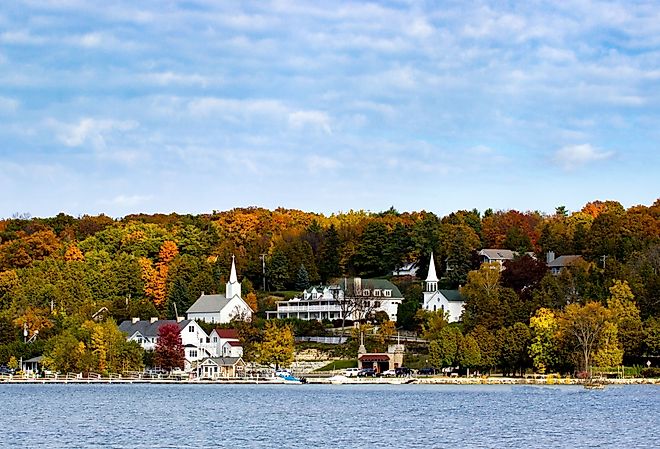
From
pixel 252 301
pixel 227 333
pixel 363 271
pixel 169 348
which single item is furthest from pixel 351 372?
pixel 363 271

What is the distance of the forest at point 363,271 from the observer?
8938 cm

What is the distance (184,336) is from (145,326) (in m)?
4.11

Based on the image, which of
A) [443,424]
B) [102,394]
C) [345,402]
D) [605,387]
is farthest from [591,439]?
[102,394]

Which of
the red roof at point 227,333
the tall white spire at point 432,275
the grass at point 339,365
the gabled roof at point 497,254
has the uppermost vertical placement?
the gabled roof at point 497,254

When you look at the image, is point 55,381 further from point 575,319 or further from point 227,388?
point 575,319

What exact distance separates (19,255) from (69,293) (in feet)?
47.8

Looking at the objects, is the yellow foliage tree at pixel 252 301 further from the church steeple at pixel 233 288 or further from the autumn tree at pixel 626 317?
the autumn tree at pixel 626 317

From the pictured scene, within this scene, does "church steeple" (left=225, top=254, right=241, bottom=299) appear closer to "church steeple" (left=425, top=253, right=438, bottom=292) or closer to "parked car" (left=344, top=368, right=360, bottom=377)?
"church steeple" (left=425, top=253, right=438, bottom=292)

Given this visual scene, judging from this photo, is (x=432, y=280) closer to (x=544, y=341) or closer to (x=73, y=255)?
(x=544, y=341)

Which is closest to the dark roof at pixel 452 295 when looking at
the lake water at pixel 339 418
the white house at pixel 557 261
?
the white house at pixel 557 261

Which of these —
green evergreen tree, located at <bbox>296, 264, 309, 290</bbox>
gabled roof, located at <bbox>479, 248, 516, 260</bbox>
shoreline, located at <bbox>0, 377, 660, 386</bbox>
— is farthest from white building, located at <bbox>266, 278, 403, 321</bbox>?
shoreline, located at <bbox>0, 377, 660, 386</bbox>

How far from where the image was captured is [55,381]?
98.7m

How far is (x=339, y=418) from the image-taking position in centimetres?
5934

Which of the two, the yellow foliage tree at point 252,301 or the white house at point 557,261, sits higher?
the white house at point 557,261
